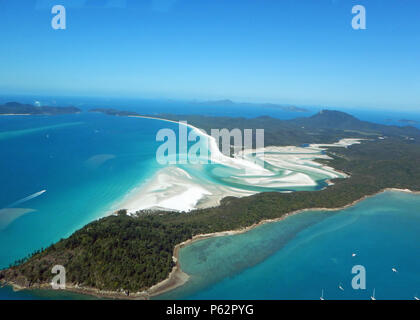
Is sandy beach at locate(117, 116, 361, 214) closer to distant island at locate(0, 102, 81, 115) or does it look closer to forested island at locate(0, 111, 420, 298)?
forested island at locate(0, 111, 420, 298)

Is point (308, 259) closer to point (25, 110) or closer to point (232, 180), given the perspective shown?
point (232, 180)

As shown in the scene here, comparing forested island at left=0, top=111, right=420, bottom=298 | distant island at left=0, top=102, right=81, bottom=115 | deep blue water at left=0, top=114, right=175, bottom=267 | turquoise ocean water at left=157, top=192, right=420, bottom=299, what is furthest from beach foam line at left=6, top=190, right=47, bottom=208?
distant island at left=0, top=102, right=81, bottom=115

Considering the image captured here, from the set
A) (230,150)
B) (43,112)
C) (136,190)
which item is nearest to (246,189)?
(136,190)

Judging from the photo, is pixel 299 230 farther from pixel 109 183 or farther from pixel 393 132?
pixel 393 132

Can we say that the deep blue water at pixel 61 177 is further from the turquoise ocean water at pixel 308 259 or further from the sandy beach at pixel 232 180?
the turquoise ocean water at pixel 308 259

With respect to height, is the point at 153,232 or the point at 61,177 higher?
the point at 61,177

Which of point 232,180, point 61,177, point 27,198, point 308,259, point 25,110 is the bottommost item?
point 308,259

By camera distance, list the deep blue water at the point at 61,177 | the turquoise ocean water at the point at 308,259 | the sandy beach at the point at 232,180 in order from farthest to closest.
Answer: the sandy beach at the point at 232,180 < the deep blue water at the point at 61,177 < the turquoise ocean water at the point at 308,259

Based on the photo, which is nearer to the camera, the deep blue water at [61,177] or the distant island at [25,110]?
the deep blue water at [61,177]

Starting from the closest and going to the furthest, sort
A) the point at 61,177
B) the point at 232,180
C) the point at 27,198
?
the point at 27,198, the point at 61,177, the point at 232,180

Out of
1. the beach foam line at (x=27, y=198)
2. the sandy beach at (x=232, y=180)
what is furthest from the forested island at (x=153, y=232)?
the beach foam line at (x=27, y=198)

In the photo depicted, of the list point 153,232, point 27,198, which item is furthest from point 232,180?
point 27,198

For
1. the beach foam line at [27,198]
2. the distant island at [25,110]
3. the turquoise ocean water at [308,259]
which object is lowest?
the turquoise ocean water at [308,259]

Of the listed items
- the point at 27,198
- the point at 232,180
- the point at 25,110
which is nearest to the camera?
the point at 27,198
